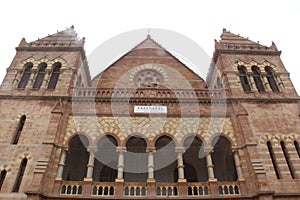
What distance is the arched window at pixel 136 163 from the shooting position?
Result: 14391 mm

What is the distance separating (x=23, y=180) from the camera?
438 inches

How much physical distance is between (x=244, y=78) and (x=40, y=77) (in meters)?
12.2

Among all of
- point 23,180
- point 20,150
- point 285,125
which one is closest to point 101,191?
point 23,180

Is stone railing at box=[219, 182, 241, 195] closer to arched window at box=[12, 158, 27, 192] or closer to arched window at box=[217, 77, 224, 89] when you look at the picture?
arched window at box=[217, 77, 224, 89]

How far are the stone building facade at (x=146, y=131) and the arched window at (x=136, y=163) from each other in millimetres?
56

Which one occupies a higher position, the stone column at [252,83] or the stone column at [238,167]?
the stone column at [252,83]

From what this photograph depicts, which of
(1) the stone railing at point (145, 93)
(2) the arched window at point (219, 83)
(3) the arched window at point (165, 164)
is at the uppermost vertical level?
(2) the arched window at point (219, 83)

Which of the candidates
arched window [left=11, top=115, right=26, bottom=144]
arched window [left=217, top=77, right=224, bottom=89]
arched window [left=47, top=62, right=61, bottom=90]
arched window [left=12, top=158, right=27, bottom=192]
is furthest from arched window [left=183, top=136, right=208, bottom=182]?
arched window [left=11, top=115, right=26, bottom=144]

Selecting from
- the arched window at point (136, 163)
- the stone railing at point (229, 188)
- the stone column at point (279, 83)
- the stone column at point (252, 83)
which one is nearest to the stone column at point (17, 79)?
the arched window at point (136, 163)

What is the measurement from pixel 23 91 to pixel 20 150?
12.3 feet

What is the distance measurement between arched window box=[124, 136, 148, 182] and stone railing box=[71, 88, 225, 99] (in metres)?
2.71

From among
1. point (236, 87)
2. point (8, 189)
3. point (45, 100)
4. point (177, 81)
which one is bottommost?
point (8, 189)

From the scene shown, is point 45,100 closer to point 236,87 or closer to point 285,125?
point 236,87

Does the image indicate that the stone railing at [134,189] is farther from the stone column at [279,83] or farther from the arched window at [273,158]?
the stone column at [279,83]
